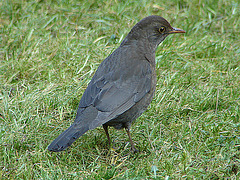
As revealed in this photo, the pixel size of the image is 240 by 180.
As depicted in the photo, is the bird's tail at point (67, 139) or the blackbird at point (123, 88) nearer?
the bird's tail at point (67, 139)

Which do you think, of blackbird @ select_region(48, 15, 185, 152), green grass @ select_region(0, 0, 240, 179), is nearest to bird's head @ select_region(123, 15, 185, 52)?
blackbird @ select_region(48, 15, 185, 152)

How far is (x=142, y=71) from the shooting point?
15.1ft

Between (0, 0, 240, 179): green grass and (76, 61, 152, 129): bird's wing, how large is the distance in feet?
1.79

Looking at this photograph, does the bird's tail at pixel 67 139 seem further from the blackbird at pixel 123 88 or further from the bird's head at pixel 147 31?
the bird's head at pixel 147 31

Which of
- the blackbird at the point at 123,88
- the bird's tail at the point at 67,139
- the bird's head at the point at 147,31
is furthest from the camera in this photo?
the bird's head at the point at 147,31

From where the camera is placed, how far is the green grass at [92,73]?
415cm

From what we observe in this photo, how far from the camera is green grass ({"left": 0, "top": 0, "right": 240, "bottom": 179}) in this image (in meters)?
4.15

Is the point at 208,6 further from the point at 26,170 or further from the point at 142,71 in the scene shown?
the point at 26,170

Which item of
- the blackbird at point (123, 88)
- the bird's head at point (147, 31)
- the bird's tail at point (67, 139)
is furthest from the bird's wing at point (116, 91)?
the bird's head at point (147, 31)

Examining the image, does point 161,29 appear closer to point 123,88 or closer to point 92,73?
point 123,88

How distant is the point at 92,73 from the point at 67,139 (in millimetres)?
1970

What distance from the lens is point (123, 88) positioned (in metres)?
4.43

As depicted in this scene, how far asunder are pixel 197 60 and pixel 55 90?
2.37 meters

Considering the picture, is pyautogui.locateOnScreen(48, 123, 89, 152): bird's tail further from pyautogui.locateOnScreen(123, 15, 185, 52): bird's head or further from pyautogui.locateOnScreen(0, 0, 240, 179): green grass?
pyautogui.locateOnScreen(123, 15, 185, 52): bird's head
